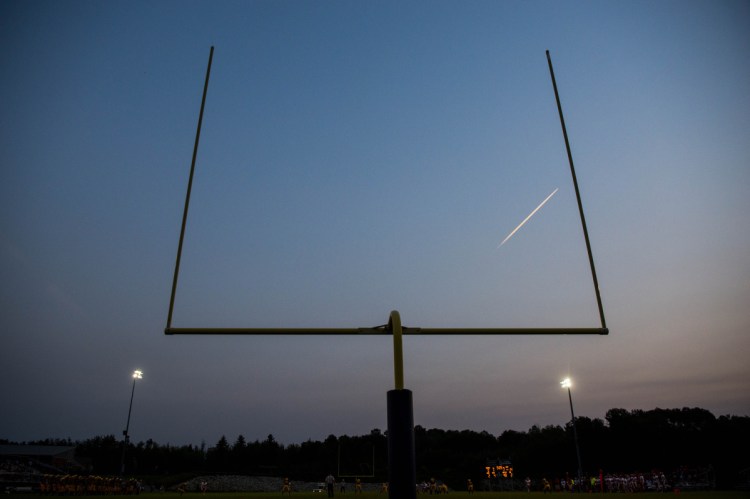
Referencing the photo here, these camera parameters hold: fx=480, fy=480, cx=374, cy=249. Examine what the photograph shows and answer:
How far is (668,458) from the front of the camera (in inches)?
1598

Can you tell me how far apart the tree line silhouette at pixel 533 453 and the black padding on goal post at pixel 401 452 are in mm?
22691

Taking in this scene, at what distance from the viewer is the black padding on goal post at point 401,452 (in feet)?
7.68

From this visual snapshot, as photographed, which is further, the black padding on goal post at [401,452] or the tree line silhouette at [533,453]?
the tree line silhouette at [533,453]

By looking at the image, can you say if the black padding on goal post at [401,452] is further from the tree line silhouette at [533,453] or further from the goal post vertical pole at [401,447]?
the tree line silhouette at [533,453]

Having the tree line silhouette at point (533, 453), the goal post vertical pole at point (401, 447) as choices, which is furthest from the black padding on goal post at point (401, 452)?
the tree line silhouette at point (533, 453)

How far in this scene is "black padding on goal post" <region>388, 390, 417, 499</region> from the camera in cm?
234

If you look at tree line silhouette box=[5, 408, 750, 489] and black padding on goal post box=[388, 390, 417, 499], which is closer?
black padding on goal post box=[388, 390, 417, 499]

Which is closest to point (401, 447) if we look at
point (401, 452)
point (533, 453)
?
point (401, 452)

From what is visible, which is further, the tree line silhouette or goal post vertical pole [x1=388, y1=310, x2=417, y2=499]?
the tree line silhouette

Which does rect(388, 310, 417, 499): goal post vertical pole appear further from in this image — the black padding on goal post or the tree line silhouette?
the tree line silhouette

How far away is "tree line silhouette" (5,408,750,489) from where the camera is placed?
3784 cm

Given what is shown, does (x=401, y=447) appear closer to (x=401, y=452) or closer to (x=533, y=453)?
(x=401, y=452)

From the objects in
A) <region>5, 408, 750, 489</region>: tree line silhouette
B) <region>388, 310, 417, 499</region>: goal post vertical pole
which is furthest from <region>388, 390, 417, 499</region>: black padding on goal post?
<region>5, 408, 750, 489</region>: tree line silhouette

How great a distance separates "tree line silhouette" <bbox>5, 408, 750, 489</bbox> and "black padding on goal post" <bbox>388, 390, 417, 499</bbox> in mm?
22691
